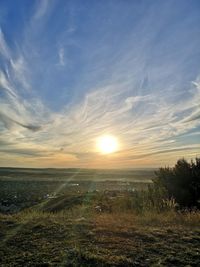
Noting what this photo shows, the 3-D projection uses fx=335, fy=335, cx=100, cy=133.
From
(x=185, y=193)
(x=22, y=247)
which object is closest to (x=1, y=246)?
(x=22, y=247)

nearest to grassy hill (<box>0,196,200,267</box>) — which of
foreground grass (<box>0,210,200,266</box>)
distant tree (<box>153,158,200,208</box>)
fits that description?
foreground grass (<box>0,210,200,266</box>)

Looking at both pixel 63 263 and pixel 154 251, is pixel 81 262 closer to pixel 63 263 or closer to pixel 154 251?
pixel 63 263

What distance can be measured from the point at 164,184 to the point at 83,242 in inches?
435

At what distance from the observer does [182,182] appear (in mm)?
17406

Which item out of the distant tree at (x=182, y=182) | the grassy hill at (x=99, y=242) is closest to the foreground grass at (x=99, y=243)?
the grassy hill at (x=99, y=242)

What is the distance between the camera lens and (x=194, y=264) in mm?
6043

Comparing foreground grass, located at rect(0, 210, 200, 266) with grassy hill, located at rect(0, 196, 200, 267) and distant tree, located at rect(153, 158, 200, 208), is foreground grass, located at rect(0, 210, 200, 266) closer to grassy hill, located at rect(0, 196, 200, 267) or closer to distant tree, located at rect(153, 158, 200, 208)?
grassy hill, located at rect(0, 196, 200, 267)

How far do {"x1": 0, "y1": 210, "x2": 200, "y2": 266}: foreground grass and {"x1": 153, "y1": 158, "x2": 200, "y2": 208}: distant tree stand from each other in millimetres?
5956

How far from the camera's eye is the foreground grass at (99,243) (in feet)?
20.0

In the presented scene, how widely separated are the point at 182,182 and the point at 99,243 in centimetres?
1095

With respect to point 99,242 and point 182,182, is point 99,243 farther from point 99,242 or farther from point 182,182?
point 182,182

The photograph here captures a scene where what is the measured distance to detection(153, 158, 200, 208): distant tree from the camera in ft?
53.9

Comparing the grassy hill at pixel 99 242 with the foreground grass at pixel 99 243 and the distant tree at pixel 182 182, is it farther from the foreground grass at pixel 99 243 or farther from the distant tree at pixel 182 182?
the distant tree at pixel 182 182

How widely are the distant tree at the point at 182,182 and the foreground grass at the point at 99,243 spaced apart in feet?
19.5
